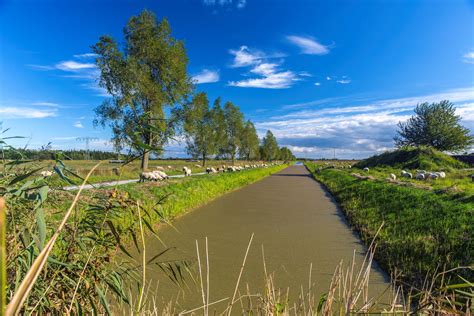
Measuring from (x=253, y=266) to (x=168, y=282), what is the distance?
1.54 meters

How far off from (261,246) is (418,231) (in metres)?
3.37

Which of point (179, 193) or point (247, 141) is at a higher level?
point (247, 141)

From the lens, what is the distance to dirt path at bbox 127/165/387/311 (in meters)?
4.63

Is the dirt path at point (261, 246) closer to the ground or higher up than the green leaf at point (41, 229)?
closer to the ground

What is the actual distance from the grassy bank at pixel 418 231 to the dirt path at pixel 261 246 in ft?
1.43

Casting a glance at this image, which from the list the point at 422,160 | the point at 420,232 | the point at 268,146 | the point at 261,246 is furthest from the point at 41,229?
the point at 268,146

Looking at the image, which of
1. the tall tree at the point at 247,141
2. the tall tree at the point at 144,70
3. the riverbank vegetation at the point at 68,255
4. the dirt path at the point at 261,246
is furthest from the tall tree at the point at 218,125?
the riverbank vegetation at the point at 68,255

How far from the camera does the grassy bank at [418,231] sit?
4.72 m

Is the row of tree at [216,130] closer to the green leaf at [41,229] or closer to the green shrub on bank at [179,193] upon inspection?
the green shrub on bank at [179,193]

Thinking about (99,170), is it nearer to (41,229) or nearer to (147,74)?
(147,74)

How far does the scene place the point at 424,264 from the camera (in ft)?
15.8

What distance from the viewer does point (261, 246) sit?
21.6 feet

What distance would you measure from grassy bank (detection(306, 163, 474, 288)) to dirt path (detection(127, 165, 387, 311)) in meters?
0.44

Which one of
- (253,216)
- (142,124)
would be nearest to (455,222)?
(253,216)
